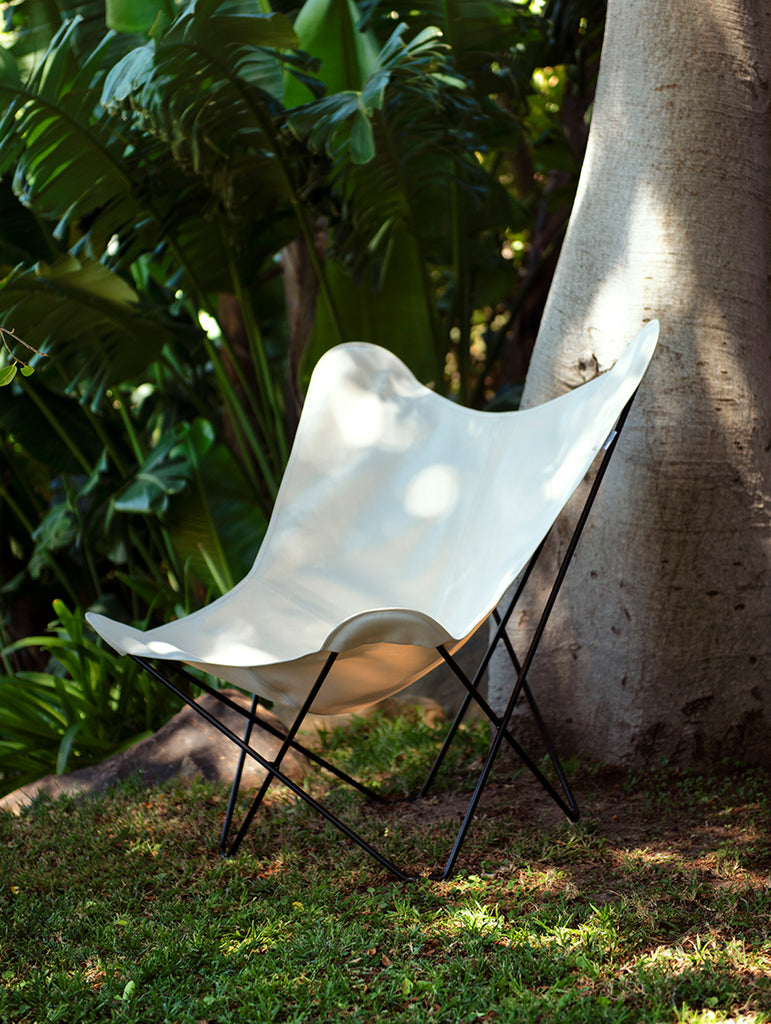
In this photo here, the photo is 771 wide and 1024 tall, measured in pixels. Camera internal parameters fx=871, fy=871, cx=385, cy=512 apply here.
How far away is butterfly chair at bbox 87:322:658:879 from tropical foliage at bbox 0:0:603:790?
0.87 meters

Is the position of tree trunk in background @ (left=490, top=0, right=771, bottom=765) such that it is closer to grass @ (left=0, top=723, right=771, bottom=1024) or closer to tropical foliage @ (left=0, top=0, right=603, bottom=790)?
grass @ (left=0, top=723, right=771, bottom=1024)

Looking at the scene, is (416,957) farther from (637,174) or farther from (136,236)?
(136,236)

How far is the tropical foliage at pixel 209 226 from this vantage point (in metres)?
2.91

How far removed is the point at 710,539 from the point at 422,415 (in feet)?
3.01

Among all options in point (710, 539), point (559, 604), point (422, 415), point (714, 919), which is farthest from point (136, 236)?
point (714, 919)

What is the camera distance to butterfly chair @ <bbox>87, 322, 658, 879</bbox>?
1.96 metres

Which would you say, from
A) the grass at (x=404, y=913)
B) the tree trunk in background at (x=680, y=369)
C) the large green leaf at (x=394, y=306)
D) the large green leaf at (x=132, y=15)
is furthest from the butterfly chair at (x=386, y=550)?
the large green leaf at (x=132, y=15)

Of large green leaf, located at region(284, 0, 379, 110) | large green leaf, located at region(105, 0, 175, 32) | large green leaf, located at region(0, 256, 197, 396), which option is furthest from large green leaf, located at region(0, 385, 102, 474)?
large green leaf, located at region(284, 0, 379, 110)

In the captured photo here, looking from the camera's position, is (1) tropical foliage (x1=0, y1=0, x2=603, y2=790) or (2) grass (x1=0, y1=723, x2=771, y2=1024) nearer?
(2) grass (x1=0, y1=723, x2=771, y2=1024)

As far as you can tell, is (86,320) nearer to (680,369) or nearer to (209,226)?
(209,226)

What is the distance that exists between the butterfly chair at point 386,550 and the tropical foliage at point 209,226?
0.87 m

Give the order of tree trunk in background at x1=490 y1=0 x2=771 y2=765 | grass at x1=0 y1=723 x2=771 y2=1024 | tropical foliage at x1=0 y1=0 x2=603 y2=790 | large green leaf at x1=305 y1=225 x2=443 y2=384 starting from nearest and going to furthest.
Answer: grass at x1=0 y1=723 x2=771 y2=1024, tree trunk in background at x1=490 y1=0 x2=771 y2=765, tropical foliage at x1=0 y1=0 x2=603 y2=790, large green leaf at x1=305 y1=225 x2=443 y2=384

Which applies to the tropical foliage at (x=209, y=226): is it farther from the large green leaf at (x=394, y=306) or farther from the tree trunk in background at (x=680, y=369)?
the tree trunk in background at (x=680, y=369)

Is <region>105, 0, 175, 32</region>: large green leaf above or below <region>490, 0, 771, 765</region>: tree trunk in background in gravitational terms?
above
